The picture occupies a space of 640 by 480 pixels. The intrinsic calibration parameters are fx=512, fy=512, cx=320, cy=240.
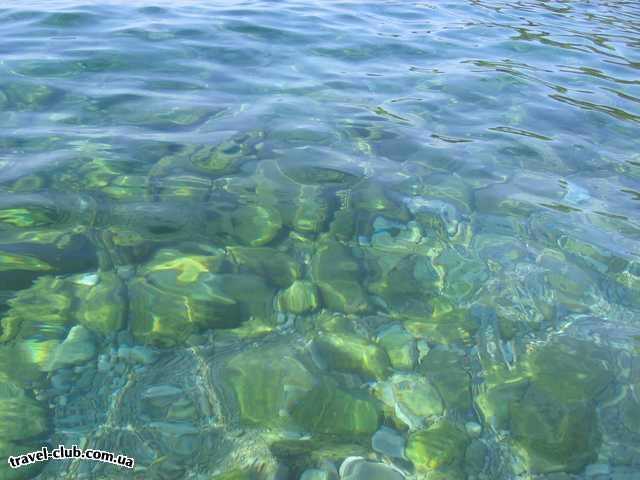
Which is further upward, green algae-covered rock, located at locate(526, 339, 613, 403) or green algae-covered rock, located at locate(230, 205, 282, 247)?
green algae-covered rock, located at locate(230, 205, 282, 247)

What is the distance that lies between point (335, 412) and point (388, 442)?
0.26m

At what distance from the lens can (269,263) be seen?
305 cm

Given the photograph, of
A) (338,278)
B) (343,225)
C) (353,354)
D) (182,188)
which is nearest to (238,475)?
(353,354)

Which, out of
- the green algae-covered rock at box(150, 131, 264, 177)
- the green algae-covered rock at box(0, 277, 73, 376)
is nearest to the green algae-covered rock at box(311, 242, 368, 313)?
the green algae-covered rock at box(150, 131, 264, 177)

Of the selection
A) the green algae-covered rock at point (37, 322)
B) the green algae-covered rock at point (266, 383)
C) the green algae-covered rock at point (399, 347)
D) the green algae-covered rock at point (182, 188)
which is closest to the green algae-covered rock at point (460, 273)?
the green algae-covered rock at point (399, 347)

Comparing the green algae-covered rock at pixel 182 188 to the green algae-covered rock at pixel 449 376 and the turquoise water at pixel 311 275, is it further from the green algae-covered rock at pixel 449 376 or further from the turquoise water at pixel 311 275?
the green algae-covered rock at pixel 449 376

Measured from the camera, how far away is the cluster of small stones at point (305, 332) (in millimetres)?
2127

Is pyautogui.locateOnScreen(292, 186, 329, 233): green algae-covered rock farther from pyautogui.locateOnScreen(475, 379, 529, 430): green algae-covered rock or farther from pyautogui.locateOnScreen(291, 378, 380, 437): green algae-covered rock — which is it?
pyautogui.locateOnScreen(475, 379, 529, 430): green algae-covered rock

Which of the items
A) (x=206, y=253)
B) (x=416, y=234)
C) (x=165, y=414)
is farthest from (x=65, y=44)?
(x=165, y=414)

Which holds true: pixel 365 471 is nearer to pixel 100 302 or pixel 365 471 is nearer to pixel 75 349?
pixel 75 349

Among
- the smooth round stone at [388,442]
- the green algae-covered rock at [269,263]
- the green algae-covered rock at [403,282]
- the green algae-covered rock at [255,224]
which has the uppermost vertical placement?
the green algae-covered rock at [255,224]

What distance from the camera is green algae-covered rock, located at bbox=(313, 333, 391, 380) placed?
8.16 ft

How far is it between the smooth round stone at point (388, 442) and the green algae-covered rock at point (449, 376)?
321mm

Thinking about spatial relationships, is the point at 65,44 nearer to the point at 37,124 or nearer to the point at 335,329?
the point at 37,124
